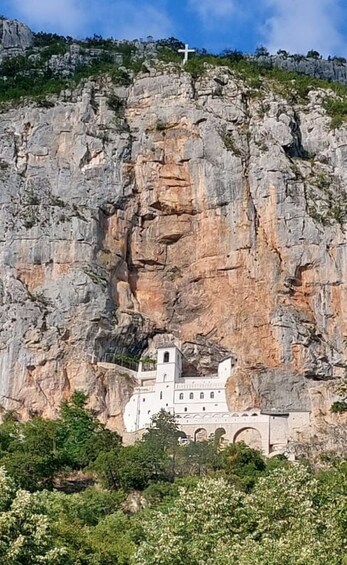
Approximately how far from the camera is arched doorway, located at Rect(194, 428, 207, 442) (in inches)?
2785

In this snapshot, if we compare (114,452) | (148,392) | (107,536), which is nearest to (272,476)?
(107,536)

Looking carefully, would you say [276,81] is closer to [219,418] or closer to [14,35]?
[14,35]

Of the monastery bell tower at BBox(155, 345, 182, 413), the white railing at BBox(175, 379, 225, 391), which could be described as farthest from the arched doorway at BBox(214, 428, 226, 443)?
the monastery bell tower at BBox(155, 345, 182, 413)

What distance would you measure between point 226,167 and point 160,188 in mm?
5976

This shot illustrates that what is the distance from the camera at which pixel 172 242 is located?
8419 centimetres

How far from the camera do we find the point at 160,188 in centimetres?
8462

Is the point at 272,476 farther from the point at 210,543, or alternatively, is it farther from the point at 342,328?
the point at 342,328

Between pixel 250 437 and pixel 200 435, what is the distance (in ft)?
12.5

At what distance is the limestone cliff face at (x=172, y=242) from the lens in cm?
7438

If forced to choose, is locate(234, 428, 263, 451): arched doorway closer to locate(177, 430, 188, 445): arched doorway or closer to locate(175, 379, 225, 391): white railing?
locate(177, 430, 188, 445): arched doorway

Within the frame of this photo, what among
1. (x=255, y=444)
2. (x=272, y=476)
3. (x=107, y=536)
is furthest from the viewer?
(x=255, y=444)

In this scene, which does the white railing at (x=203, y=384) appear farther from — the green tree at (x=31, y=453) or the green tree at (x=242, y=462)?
the green tree at (x=31, y=453)

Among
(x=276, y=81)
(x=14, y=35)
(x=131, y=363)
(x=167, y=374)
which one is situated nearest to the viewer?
(x=167, y=374)

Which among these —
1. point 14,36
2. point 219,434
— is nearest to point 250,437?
point 219,434
